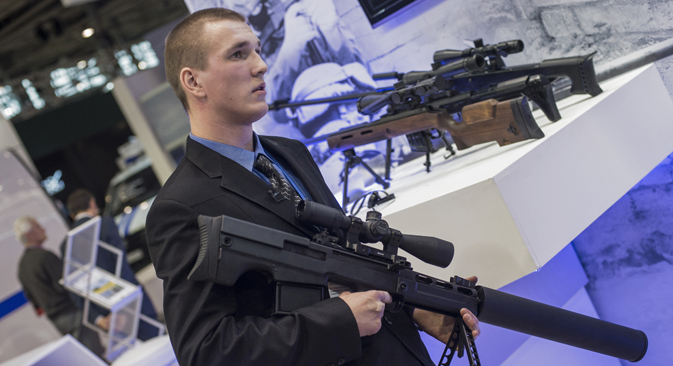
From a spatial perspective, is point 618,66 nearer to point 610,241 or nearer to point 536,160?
point 610,241

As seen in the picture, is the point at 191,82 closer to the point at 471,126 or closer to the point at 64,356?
the point at 471,126

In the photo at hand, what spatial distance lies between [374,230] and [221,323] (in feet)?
1.54

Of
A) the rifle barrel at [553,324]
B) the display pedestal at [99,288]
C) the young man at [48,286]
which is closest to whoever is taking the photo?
the rifle barrel at [553,324]

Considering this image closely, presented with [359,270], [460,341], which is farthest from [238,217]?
[460,341]

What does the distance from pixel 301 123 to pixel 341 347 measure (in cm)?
265

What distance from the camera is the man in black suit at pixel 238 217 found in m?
1.21

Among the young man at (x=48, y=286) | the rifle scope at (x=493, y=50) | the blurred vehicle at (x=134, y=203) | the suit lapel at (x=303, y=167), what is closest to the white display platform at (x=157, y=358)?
the suit lapel at (x=303, y=167)

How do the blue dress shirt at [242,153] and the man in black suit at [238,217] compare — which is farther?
the blue dress shirt at [242,153]

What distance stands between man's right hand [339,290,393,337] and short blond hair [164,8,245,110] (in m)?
0.72

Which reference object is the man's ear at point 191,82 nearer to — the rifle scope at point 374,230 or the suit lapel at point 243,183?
the suit lapel at point 243,183

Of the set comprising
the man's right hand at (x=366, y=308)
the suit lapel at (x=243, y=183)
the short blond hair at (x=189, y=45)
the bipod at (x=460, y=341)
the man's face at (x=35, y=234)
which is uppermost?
the short blond hair at (x=189, y=45)

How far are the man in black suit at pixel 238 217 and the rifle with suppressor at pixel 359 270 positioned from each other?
6cm

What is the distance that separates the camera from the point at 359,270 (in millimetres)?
1403

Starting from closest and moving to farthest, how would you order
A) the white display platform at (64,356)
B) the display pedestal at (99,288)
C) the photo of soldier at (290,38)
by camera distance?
the white display platform at (64,356) → the photo of soldier at (290,38) → the display pedestal at (99,288)
